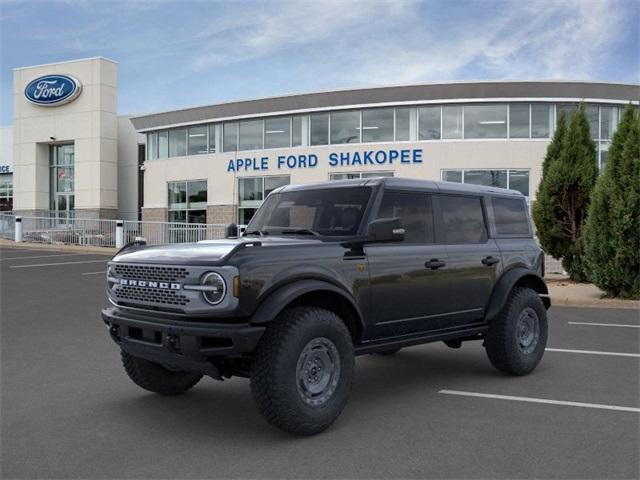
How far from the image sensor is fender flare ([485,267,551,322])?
6.20 m

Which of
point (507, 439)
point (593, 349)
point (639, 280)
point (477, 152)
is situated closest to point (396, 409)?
point (507, 439)

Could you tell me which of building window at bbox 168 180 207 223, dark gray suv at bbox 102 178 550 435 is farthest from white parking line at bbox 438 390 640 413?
building window at bbox 168 180 207 223

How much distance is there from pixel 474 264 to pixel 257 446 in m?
2.82

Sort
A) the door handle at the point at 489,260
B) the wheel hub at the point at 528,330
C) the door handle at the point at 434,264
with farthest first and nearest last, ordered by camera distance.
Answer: the wheel hub at the point at 528,330 < the door handle at the point at 489,260 < the door handle at the point at 434,264

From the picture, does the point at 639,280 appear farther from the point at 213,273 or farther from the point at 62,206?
the point at 62,206

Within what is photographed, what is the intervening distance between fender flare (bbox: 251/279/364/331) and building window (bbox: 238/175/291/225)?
24.2 m

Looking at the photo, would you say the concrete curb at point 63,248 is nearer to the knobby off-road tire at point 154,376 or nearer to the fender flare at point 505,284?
the knobby off-road tire at point 154,376

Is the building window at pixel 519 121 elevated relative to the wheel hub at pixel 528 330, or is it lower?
elevated

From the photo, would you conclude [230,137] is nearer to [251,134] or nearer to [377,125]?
[251,134]

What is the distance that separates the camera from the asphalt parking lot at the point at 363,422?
156 inches

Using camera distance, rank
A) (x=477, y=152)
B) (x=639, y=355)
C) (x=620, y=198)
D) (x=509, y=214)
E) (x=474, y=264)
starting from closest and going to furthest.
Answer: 1. (x=474, y=264)
2. (x=509, y=214)
3. (x=639, y=355)
4. (x=620, y=198)
5. (x=477, y=152)

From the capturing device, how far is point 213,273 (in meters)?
4.33

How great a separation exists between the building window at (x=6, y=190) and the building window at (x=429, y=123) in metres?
28.7

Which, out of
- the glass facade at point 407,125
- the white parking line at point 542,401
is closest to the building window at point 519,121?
the glass facade at point 407,125
